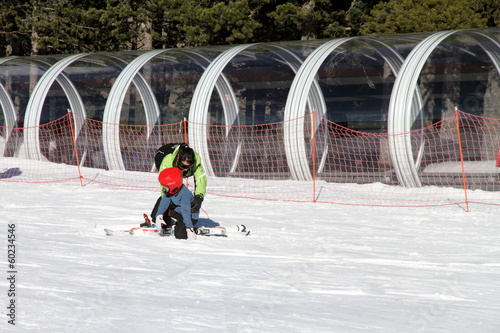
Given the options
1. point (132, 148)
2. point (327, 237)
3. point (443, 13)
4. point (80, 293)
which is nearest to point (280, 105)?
point (132, 148)

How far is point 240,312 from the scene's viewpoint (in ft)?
17.1

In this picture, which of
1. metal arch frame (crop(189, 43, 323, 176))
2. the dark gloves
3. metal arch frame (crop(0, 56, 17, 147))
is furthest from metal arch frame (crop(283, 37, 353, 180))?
metal arch frame (crop(0, 56, 17, 147))

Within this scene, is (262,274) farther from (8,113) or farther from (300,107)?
(8,113)

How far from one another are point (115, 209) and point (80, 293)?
19.6 feet

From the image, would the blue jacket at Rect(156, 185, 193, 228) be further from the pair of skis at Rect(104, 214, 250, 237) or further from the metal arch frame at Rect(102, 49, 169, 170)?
the metal arch frame at Rect(102, 49, 169, 170)

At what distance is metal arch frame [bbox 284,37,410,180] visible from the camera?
1488 centimetres

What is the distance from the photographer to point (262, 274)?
261 inches

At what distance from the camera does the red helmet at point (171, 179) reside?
8.09 metres

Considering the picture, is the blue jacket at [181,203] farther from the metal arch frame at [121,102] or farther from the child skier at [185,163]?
the metal arch frame at [121,102]

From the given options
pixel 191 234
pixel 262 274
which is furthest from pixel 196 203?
pixel 262 274

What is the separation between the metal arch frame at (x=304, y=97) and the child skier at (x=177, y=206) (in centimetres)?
664

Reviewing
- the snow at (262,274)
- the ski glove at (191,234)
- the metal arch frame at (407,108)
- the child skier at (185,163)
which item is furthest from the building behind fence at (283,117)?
the ski glove at (191,234)

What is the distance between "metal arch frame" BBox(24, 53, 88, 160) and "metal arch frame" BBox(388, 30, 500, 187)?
7.83 metres

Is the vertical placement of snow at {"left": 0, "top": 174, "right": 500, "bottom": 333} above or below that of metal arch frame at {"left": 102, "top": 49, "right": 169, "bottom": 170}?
below
